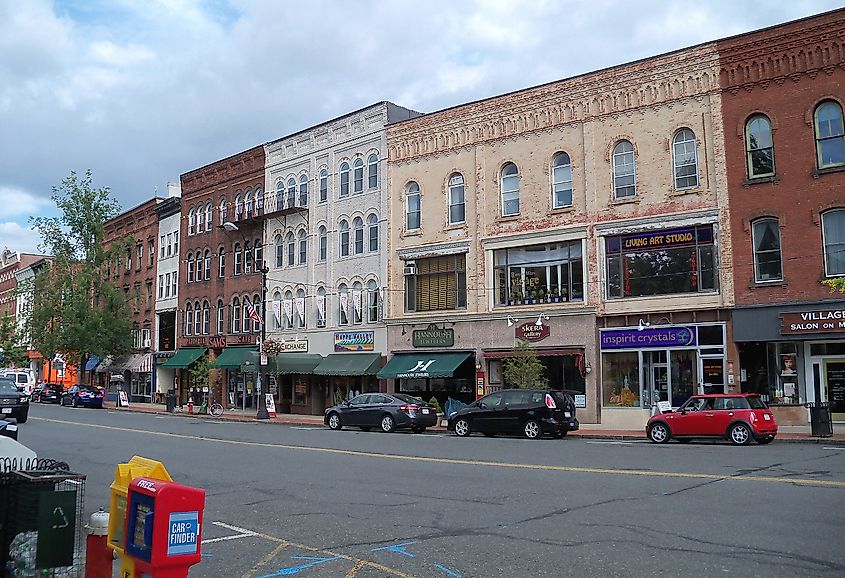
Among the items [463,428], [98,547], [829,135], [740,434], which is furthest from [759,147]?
[98,547]

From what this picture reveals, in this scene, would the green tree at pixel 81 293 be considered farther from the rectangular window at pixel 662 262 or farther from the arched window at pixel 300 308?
the rectangular window at pixel 662 262

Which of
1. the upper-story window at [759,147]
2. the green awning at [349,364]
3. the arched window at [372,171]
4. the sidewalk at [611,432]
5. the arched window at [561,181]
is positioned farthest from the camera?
the arched window at [372,171]

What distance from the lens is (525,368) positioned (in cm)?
2866

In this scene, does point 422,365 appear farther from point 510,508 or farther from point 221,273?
point 510,508

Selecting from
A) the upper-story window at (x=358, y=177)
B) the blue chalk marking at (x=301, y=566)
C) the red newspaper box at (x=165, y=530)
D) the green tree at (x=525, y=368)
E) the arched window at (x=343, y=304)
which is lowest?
the blue chalk marking at (x=301, y=566)

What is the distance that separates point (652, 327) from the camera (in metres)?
28.2

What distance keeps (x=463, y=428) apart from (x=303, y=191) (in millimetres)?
20611

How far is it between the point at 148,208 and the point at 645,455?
4688 cm

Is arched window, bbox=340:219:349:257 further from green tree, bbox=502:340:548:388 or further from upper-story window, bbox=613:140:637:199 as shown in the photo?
upper-story window, bbox=613:140:637:199

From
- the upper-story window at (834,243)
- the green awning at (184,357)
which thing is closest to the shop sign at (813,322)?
the upper-story window at (834,243)

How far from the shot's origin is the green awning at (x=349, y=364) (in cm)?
3572

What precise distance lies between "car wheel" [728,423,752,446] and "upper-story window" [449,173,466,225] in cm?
1637

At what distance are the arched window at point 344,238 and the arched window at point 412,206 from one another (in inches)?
Answer: 166

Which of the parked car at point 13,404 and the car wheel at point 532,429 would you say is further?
the parked car at point 13,404
